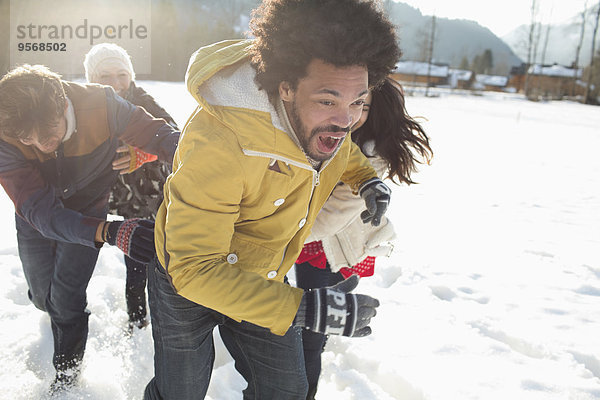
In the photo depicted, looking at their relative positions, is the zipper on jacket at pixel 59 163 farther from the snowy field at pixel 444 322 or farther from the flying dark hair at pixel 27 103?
the snowy field at pixel 444 322

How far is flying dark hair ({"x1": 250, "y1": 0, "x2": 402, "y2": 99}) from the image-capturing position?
1.38m

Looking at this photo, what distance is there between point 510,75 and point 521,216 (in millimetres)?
71141

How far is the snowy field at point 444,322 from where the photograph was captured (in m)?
2.54

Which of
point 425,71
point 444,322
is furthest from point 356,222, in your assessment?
point 425,71

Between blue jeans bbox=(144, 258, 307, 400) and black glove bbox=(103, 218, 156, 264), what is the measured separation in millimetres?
69

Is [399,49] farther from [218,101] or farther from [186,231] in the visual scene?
[186,231]

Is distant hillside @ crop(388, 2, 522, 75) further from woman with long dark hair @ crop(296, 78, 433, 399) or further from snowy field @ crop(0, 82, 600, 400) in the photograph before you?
woman with long dark hair @ crop(296, 78, 433, 399)

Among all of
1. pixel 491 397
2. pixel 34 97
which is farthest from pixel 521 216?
pixel 34 97

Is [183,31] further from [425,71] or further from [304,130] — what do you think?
[304,130]

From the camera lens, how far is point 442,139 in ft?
41.9

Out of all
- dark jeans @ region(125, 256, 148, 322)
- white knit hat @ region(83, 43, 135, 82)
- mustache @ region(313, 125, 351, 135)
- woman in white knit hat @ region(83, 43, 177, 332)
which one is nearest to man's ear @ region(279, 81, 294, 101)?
mustache @ region(313, 125, 351, 135)

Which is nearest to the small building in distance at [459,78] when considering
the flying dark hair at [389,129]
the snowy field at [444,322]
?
the snowy field at [444,322]

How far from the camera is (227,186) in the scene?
4.49 feet

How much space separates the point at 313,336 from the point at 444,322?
4.40ft
